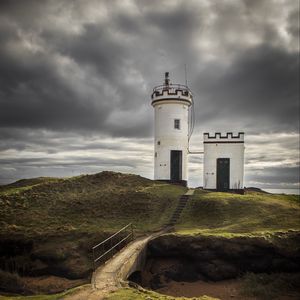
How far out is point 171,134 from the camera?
114 ft

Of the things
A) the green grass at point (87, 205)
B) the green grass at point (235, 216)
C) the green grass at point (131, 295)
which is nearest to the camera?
the green grass at point (131, 295)

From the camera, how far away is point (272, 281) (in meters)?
17.4

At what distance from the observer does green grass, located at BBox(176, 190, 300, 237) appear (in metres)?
20.6

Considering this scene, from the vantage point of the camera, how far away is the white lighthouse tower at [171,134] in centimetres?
3462

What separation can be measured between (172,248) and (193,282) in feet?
7.04

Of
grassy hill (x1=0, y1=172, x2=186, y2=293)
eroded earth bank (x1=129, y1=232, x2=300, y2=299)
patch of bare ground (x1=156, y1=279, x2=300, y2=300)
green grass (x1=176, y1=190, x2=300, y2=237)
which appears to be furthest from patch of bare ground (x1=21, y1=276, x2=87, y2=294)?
green grass (x1=176, y1=190, x2=300, y2=237)

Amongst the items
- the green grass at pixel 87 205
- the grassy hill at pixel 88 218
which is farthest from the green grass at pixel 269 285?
the green grass at pixel 87 205

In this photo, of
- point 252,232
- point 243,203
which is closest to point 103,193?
point 243,203

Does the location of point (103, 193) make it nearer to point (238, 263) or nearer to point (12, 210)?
point (12, 210)

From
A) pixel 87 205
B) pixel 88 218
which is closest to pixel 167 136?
pixel 87 205

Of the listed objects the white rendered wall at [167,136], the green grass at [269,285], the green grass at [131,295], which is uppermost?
the white rendered wall at [167,136]

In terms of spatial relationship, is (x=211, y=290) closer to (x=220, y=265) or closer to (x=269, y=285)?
(x=220, y=265)

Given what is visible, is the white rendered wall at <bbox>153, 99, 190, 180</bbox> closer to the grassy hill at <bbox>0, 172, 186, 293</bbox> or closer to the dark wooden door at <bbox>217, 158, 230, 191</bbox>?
the grassy hill at <bbox>0, 172, 186, 293</bbox>

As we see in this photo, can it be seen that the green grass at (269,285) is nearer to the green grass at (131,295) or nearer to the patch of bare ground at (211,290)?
the patch of bare ground at (211,290)
